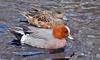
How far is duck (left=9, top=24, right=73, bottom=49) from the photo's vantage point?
11969 millimetres

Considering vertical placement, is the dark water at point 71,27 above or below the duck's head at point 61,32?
below

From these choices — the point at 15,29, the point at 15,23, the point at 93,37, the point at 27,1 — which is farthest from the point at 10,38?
the point at 27,1

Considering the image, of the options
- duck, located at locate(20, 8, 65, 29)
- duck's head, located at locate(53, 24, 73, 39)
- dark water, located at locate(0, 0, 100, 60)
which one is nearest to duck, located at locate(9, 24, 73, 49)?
duck's head, located at locate(53, 24, 73, 39)

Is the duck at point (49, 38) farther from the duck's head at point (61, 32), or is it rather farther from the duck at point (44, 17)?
the duck at point (44, 17)

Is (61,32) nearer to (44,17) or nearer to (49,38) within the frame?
(49,38)

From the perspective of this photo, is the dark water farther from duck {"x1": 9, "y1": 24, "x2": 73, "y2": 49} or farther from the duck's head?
the duck's head

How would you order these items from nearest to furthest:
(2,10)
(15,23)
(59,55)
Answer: (59,55) < (15,23) < (2,10)

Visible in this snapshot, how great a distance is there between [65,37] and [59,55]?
89 centimetres

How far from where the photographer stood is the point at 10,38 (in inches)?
488

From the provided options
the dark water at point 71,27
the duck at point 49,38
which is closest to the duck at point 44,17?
the dark water at point 71,27

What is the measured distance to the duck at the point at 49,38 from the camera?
12.0 metres

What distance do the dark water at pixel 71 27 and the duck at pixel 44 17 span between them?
276 millimetres

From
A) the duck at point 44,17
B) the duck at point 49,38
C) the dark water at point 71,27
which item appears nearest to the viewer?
the dark water at point 71,27

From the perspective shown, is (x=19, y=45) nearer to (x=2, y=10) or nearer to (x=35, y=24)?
(x=35, y=24)
